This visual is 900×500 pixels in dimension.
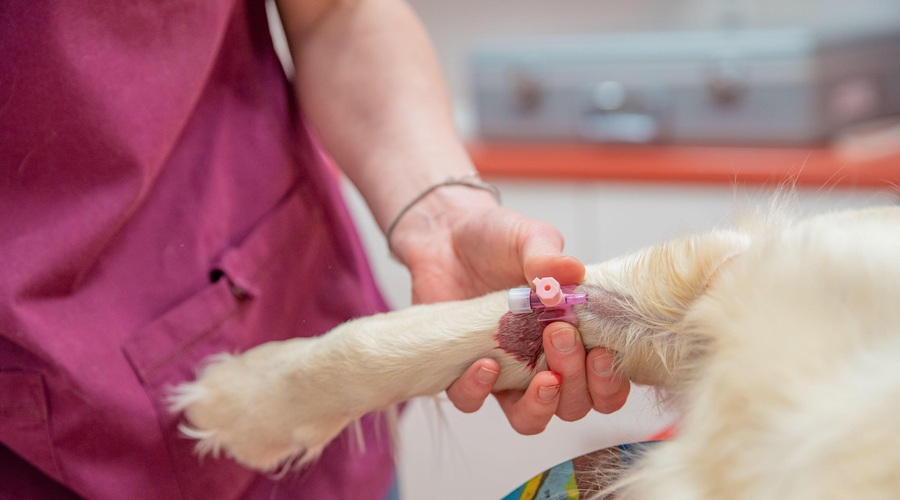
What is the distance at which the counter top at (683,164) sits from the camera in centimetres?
163

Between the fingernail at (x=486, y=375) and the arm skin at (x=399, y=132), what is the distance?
139 mm

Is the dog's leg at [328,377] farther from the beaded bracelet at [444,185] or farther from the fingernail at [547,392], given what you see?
the beaded bracelet at [444,185]

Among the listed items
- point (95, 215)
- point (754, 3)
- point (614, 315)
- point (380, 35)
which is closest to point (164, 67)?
point (95, 215)

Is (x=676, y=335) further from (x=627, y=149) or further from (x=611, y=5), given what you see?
(x=611, y=5)

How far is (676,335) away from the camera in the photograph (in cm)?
61

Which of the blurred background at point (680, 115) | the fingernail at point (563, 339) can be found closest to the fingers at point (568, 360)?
the fingernail at point (563, 339)

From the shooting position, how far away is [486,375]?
2.21 ft

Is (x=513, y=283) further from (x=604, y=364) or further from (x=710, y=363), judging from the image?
(x=710, y=363)

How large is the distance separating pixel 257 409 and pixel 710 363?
0.39 meters

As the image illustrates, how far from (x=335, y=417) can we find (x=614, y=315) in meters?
0.25

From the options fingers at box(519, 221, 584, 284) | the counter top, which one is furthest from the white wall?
fingers at box(519, 221, 584, 284)

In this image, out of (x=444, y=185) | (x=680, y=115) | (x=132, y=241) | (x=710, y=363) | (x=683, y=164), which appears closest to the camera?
(x=710, y=363)

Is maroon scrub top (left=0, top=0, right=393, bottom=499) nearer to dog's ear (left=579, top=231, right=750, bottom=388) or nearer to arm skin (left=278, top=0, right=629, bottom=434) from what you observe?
arm skin (left=278, top=0, right=629, bottom=434)

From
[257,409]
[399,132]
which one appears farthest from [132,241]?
[399,132]
